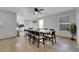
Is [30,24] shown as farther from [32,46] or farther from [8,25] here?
[8,25]

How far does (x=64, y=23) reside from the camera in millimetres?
3141

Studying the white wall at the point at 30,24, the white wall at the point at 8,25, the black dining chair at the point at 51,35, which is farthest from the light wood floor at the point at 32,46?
the white wall at the point at 30,24

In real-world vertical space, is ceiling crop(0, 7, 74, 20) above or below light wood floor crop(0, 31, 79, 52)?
above

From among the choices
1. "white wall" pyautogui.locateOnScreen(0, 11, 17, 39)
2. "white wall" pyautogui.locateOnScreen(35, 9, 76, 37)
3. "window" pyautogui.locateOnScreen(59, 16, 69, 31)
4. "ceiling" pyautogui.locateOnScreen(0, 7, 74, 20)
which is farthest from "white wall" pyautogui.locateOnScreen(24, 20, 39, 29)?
"window" pyautogui.locateOnScreen(59, 16, 69, 31)

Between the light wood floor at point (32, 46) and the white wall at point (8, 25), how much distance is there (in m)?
0.27

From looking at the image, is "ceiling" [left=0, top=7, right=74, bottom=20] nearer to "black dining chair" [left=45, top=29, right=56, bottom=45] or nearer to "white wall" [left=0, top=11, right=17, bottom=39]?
"white wall" [left=0, top=11, right=17, bottom=39]

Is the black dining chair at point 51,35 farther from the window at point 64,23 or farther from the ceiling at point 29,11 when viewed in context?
the ceiling at point 29,11

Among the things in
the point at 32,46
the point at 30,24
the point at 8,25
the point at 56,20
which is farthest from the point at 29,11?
the point at 32,46

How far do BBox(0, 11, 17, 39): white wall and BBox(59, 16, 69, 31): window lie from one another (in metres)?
1.58

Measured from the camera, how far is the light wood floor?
3059mm

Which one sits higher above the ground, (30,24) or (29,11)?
(29,11)

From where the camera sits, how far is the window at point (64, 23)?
3.11 meters

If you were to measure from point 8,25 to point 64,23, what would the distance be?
2112 millimetres
